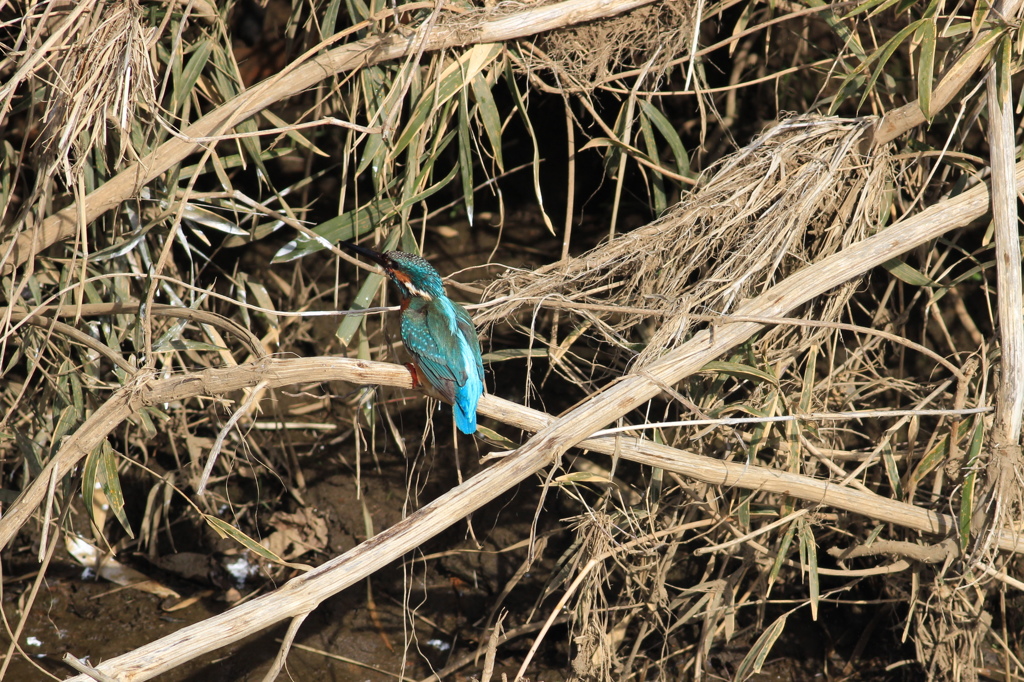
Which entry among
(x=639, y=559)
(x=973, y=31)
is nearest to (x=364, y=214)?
(x=639, y=559)

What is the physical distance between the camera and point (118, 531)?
399 cm

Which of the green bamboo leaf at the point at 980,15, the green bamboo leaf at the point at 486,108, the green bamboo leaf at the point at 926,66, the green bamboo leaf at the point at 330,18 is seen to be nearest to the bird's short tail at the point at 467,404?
the green bamboo leaf at the point at 486,108

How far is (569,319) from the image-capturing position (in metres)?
3.21

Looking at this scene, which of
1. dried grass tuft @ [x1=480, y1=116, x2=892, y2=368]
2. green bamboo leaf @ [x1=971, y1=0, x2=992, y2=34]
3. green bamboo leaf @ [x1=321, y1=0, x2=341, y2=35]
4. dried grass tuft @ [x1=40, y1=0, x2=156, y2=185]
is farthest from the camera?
green bamboo leaf @ [x1=321, y1=0, x2=341, y2=35]

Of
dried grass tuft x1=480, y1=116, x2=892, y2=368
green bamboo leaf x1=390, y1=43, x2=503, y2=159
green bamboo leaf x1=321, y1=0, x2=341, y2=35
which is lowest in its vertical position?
dried grass tuft x1=480, y1=116, x2=892, y2=368

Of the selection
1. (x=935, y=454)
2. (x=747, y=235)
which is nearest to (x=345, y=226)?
(x=747, y=235)

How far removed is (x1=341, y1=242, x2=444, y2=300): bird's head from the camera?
113 inches

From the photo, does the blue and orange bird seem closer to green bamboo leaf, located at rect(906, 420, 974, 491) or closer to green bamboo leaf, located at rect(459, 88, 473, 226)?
green bamboo leaf, located at rect(459, 88, 473, 226)

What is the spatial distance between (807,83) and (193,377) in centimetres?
291

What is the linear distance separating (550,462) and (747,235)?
0.99m

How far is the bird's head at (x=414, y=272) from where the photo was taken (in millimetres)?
2859

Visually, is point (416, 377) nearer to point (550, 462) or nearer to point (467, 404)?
point (467, 404)

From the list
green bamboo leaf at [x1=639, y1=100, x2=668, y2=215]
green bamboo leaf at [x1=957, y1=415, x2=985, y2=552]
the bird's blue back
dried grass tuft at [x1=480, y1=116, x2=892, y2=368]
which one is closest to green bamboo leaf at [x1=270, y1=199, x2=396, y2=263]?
the bird's blue back

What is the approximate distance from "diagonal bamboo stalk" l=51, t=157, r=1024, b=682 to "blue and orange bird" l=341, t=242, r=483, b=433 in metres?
0.17
